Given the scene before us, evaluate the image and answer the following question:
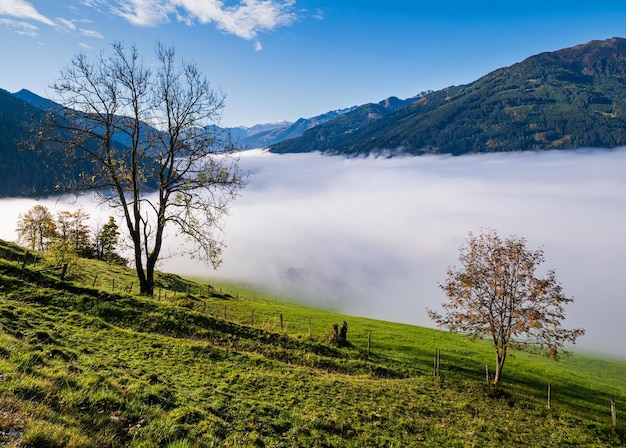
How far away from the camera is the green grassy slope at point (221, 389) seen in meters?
10.3

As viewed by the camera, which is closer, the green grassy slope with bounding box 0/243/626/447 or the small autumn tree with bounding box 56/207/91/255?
the green grassy slope with bounding box 0/243/626/447

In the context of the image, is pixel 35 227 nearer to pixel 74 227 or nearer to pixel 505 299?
pixel 74 227

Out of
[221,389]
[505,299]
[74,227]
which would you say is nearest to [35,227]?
[74,227]

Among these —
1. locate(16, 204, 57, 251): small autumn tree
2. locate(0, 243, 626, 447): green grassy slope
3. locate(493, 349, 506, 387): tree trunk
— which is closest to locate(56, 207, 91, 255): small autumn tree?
locate(16, 204, 57, 251): small autumn tree

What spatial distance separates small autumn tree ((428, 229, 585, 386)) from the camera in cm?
3172

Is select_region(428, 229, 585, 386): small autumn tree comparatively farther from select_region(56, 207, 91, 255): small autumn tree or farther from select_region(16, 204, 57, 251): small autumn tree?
select_region(16, 204, 57, 251): small autumn tree

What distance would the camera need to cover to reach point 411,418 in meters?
21.0

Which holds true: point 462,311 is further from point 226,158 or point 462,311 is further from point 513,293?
point 226,158

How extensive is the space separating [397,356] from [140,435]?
36695 mm

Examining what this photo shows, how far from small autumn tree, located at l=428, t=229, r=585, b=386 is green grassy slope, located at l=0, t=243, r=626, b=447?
19.1 ft

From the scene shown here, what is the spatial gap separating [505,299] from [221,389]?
2886 centimetres

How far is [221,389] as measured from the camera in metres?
18.3

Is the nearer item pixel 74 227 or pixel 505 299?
pixel 505 299

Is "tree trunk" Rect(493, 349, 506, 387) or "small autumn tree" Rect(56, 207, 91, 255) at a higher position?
"small autumn tree" Rect(56, 207, 91, 255)
